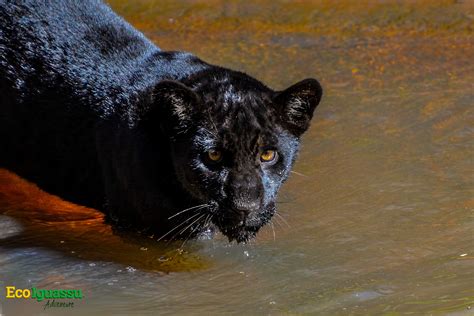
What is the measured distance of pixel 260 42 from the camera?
9.63 m

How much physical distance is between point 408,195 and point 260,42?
3.40 m

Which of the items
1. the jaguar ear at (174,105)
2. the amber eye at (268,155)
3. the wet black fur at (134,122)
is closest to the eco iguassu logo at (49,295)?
the wet black fur at (134,122)

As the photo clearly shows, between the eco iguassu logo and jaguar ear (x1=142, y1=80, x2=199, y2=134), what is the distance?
1094 mm

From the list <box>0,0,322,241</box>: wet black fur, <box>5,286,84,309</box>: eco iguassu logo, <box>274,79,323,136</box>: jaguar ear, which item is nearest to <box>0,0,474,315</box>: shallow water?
<box>5,286,84,309</box>: eco iguassu logo

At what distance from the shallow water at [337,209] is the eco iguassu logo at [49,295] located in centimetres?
6

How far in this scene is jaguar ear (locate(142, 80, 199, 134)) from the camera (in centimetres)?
562

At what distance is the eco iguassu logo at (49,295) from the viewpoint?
5371mm

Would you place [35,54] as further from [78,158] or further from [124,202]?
[124,202]

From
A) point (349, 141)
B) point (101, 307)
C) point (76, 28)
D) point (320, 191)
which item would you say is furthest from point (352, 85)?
point (101, 307)

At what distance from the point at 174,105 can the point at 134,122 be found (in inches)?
18.7

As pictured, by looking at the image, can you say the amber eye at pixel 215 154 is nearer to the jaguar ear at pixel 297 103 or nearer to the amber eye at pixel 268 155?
the amber eye at pixel 268 155

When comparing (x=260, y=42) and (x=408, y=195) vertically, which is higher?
(x=260, y=42)

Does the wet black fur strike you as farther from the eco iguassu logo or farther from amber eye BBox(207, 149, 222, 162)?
the eco iguassu logo

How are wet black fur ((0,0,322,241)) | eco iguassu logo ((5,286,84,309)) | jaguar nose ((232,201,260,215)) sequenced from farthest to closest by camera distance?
1. wet black fur ((0,0,322,241))
2. jaguar nose ((232,201,260,215))
3. eco iguassu logo ((5,286,84,309))
